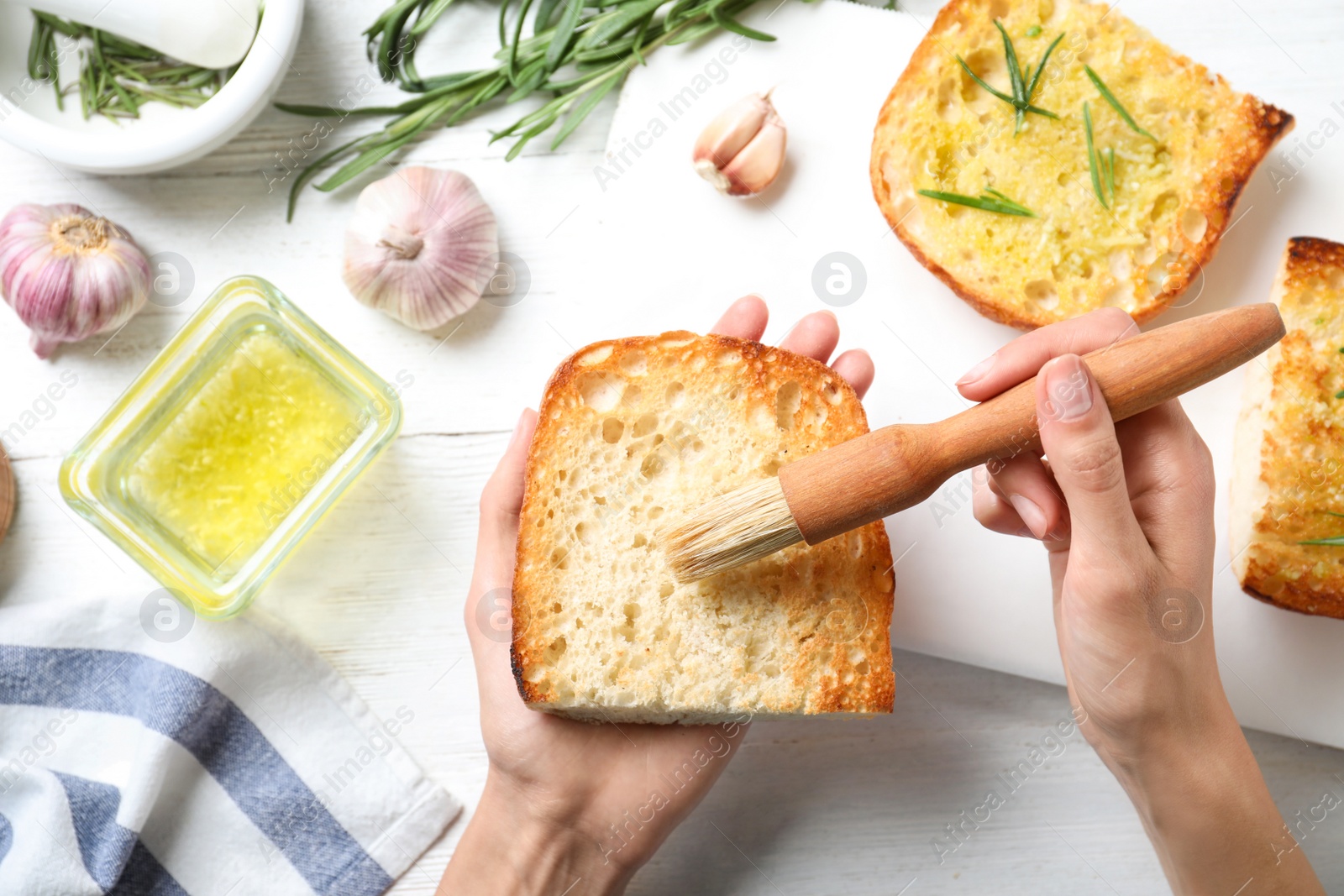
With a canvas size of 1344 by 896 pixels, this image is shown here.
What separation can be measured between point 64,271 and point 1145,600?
254 centimetres

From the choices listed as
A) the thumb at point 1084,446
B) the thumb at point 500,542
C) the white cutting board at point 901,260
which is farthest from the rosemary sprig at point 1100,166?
the thumb at point 500,542

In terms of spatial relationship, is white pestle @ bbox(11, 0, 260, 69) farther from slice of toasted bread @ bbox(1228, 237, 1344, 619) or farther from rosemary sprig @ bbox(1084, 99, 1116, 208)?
slice of toasted bread @ bbox(1228, 237, 1344, 619)

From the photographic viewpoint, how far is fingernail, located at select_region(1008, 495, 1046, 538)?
1.88 metres

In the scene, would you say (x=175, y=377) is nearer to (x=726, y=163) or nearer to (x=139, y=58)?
(x=139, y=58)

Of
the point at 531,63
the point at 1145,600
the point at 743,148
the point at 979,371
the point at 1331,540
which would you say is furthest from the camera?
the point at 531,63

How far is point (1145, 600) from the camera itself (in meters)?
1.69

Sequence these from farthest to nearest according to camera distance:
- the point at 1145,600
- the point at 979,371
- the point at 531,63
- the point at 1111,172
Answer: the point at 531,63
the point at 1111,172
the point at 979,371
the point at 1145,600

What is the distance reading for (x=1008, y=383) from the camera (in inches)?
72.1

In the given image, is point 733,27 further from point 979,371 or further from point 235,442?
point 235,442

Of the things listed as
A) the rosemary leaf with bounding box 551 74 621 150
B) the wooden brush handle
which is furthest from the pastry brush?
the rosemary leaf with bounding box 551 74 621 150

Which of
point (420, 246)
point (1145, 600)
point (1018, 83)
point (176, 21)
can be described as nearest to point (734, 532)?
point (1145, 600)

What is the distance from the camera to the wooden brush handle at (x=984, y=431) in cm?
158

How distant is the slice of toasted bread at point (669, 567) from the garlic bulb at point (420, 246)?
24.2 inches

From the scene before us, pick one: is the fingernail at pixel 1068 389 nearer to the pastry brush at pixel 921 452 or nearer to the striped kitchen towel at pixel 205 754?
the pastry brush at pixel 921 452
